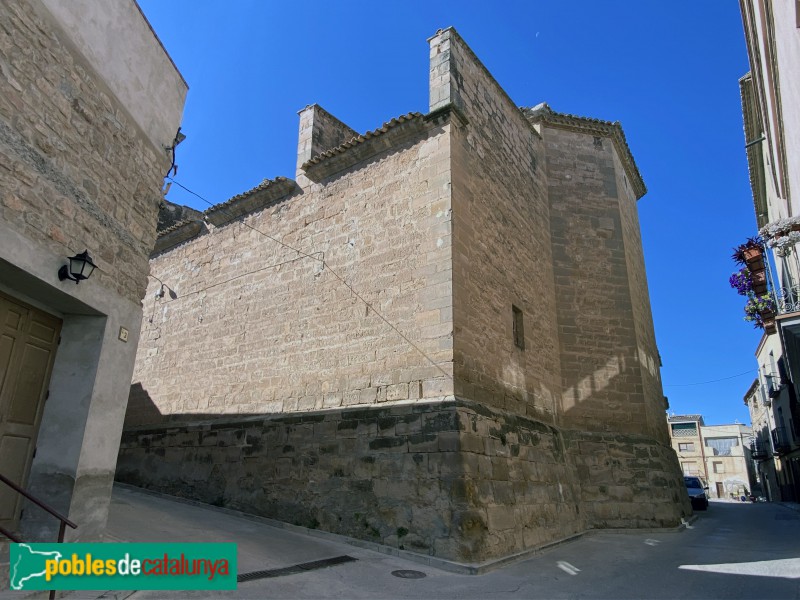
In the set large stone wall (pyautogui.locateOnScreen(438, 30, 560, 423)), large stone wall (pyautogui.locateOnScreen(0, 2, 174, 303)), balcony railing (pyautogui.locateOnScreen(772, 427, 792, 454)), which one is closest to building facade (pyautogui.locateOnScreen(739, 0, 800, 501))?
large stone wall (pyautogui.locateOnScreen(438, 30, 560, 423))

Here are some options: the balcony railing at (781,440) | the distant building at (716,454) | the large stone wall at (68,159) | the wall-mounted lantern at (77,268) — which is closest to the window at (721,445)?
the distant building at (716,454)

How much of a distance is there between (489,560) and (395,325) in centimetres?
339

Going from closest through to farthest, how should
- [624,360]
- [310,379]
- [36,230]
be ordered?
[36,230], [310,379], [624,360]

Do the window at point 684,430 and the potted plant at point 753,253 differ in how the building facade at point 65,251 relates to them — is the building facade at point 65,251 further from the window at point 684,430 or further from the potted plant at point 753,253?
the window at point 684,430

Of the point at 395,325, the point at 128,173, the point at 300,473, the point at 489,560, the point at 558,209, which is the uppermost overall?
the point at 558,209

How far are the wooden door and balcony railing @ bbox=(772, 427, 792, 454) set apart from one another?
25.5 metres

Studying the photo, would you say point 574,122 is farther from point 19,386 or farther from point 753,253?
point 19,386

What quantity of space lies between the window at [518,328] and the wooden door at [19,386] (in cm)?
673

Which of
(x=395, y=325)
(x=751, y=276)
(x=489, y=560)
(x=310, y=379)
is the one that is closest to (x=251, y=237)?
(x=310, y=379)

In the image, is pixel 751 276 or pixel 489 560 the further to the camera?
pixel 751 276

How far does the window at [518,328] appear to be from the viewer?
29.8 feet

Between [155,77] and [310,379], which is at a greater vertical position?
[155,77]

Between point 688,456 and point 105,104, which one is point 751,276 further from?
point 688,456

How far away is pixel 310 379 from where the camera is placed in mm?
8641
